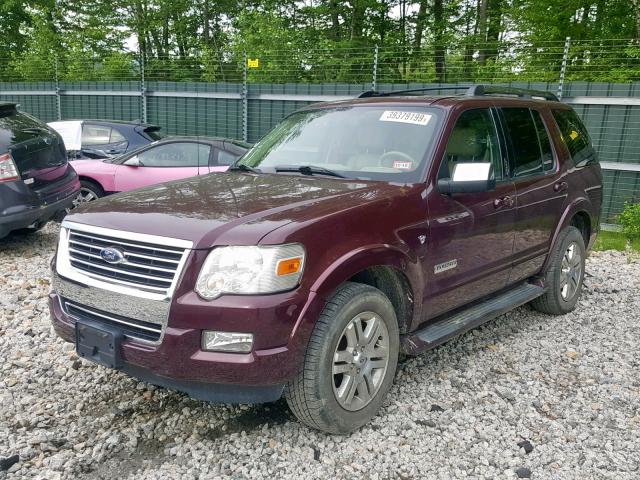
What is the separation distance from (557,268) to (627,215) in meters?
4.76

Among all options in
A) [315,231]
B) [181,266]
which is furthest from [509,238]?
[181,266]

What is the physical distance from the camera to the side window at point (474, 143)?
3.83 m

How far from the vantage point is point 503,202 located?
4168 millimetres

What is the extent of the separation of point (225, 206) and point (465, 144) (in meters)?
1.78

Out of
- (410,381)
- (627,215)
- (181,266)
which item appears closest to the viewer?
(181,266)

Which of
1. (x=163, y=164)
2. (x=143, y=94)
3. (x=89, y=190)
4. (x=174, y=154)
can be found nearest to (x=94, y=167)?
(x=89, y=190)

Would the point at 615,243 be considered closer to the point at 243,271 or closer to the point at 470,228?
the point at 470,228

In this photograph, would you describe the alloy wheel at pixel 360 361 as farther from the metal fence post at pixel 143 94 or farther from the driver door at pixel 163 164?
the metal fence post at pixel 143 94

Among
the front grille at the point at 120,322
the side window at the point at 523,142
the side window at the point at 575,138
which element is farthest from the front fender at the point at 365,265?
the side window at the point at 575,138

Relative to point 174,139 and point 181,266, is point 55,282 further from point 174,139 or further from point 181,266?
point 174,139

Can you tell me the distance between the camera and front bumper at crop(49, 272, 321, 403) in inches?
107

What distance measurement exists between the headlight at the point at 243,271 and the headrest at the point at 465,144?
164 cm

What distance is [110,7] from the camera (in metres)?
29.2

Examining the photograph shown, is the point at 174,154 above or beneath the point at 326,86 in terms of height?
beneath
